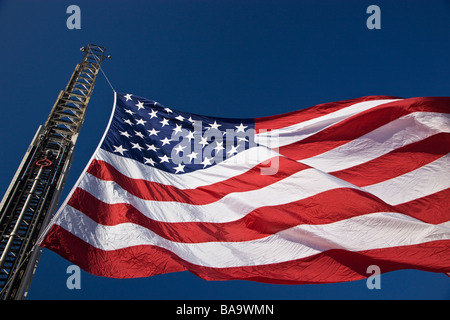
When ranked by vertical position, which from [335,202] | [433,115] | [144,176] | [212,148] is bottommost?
[335,202]

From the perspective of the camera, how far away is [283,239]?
7777mm

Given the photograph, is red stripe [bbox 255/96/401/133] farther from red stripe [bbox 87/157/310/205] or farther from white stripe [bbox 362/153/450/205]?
→ white stripe [bbox 362/153/450/205]

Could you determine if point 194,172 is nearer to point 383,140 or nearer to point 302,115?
point 302,115

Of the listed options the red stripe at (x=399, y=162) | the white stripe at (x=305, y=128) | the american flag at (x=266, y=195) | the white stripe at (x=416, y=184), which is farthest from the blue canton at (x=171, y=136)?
the white stripe at (x=416, y=184)

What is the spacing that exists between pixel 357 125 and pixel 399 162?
5.01 feet

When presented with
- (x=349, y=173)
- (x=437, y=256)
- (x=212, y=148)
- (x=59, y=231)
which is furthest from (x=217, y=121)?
(x=437, y=256)

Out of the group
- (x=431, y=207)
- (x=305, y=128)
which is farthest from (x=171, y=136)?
(x=431, y=207)

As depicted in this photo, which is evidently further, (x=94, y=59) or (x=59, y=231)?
(x=94, y=59)

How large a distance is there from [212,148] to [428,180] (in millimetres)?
5676

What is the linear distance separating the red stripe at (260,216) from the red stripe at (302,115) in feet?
11.5

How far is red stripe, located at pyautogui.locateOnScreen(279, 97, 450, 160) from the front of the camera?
9.69 metres

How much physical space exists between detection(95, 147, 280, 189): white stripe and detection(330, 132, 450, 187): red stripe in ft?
7.39

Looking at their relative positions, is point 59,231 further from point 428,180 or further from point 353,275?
point 428,180

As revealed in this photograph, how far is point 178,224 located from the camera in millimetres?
7773
